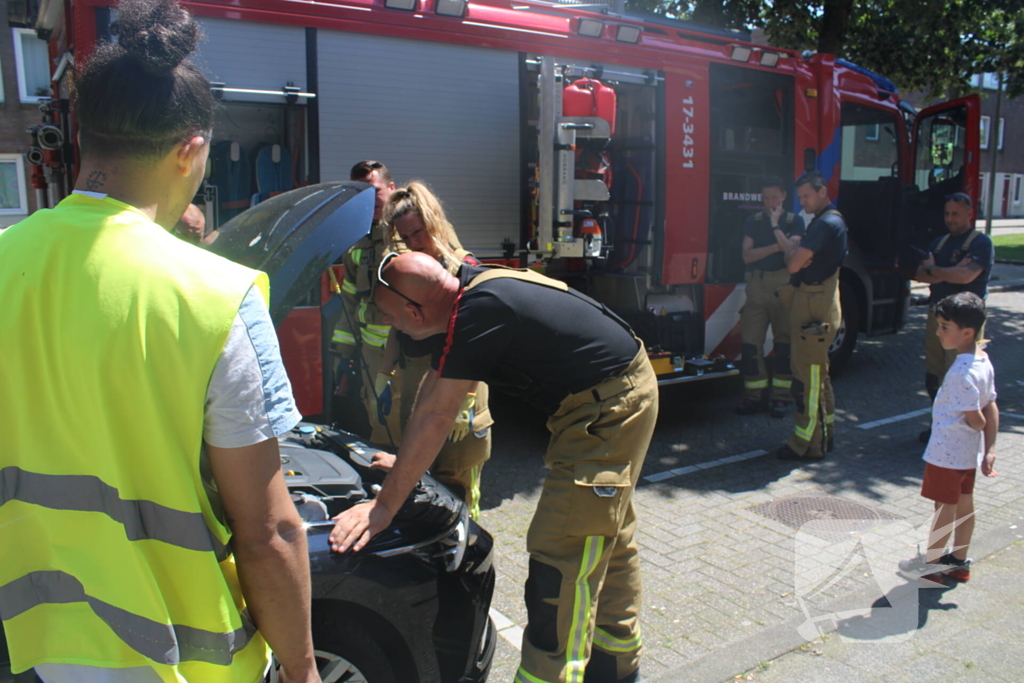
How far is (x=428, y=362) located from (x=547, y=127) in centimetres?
252

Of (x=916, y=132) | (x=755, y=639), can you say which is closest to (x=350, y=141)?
(x=755, y=639)

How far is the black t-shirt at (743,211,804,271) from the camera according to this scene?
22.7 ft

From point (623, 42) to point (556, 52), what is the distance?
62 centimetres

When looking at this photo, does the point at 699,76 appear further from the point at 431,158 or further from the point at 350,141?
the point at 350,141

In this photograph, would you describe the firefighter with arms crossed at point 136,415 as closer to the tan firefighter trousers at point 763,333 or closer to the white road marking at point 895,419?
the tan firefighter trousers at point 763,333

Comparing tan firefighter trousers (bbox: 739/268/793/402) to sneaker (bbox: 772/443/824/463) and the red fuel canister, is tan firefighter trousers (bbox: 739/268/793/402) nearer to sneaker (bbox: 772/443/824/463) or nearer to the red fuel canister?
sneaker (bbox: 772/443/824/463)

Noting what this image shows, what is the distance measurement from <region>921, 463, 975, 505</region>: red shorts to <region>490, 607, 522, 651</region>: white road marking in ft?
6.84

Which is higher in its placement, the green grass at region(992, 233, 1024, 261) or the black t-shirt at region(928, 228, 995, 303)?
the green grass at region(992, 233, 1024, 261)

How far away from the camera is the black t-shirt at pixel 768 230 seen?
6906mm

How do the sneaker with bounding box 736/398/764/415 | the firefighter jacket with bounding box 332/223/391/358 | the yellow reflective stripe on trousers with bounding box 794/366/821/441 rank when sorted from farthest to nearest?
the sneaker with bounding box 736/398/764/415
the yellow reflective stripe on trousers with bounding box 794/366/821/441
the firefighter jacket with bounding box 332/223/391/358

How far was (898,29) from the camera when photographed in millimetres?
12000

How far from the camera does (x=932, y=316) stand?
6.09 metres

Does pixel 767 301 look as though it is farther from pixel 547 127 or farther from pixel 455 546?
pixel 455 546

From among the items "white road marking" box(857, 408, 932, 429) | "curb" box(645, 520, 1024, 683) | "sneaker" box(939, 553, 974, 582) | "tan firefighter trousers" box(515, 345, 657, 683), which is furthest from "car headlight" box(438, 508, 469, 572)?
"white road marking" box(857, 408, 932, 429)
